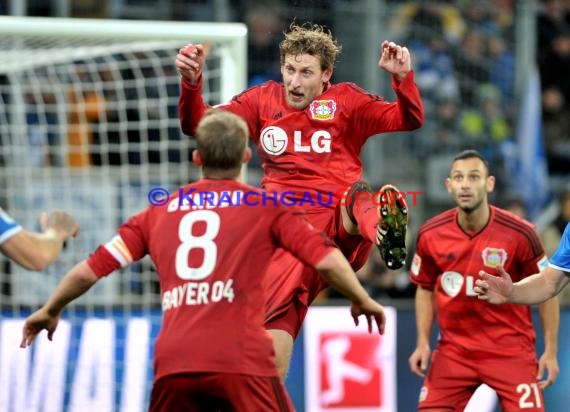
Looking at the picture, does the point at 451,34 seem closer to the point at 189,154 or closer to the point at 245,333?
the point at 189,154

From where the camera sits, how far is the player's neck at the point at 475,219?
27.5 ft

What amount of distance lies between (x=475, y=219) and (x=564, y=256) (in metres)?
1.74

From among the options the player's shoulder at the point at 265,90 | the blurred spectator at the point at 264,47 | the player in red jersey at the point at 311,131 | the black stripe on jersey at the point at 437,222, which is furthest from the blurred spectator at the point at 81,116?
the player in red jersey at the point at 311,131

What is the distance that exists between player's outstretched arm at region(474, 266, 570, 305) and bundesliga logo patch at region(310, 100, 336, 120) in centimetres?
132

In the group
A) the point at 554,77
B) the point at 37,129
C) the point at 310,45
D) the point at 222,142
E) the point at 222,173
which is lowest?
the point at 222,173

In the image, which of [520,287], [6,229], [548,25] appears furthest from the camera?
[548,25]

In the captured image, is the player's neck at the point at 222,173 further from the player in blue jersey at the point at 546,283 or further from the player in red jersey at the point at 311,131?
the player in blue jersey at the point at 546,283

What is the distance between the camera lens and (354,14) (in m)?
13.3

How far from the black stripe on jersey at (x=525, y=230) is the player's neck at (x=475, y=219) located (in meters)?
0.08

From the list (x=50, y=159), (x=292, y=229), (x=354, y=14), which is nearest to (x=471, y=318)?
(x=292, y=229)

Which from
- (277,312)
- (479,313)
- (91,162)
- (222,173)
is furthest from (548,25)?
(222,173)

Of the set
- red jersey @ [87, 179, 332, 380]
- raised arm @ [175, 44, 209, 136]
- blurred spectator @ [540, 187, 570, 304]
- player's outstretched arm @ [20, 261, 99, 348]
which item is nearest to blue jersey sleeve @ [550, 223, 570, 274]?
red jersey @ [87, 179, 332, 380]

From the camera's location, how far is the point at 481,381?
827 centimetres

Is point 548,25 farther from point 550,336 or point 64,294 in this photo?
point 64,294
